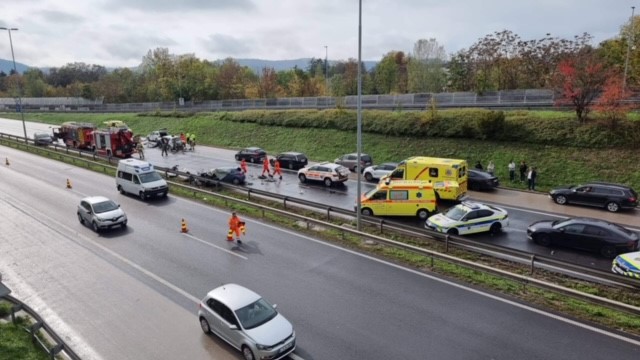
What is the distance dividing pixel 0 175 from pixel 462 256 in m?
35.8

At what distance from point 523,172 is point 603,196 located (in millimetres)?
6297

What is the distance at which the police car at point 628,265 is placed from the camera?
1358 centimetres

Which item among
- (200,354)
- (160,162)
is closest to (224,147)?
(160,162)

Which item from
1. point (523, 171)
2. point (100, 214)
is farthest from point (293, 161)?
point (100, 214)

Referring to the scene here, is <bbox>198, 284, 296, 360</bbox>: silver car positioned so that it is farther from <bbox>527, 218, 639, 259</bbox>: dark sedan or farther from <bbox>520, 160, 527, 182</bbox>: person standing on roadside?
<bbox>520, 160, 527, 182</bbox>: person standing on roadside

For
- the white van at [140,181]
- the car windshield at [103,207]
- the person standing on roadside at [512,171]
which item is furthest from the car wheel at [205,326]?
the person standing on roadside at [512,171]

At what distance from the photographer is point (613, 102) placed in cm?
2916

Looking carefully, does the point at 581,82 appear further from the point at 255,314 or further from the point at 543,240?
the point at 255,314

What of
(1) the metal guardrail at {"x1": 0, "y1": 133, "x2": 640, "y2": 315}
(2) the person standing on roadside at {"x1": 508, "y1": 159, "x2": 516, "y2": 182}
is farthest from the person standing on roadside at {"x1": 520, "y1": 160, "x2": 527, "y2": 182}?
(1) the metal guardrail at {"x1": 0, "y1": 133, "x2": 640, "y2": 315}

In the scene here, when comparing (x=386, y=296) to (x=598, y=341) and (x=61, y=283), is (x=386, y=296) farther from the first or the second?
(x=61, y=283)

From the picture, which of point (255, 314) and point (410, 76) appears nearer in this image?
point (255, 314)

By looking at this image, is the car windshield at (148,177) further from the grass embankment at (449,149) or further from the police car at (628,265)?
the police car at (628,265)

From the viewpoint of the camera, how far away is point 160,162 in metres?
40.1

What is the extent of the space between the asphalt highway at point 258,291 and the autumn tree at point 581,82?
23.6m
